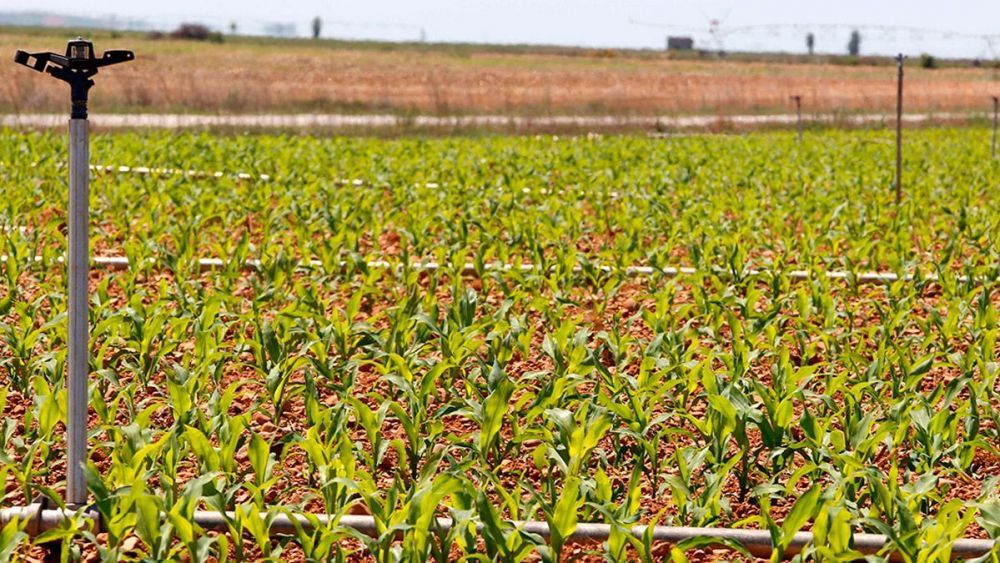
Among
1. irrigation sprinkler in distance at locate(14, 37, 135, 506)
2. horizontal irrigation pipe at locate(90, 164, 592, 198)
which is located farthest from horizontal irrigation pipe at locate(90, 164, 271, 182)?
irrigation sprinkler in distance at locate(14, 37, 135, 506)

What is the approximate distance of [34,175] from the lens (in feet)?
41.0

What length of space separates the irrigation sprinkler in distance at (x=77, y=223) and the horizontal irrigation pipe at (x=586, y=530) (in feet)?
0.47

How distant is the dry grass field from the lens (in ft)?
99.2

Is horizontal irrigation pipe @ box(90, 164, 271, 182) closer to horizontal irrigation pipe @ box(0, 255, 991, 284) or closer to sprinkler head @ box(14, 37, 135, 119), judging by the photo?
horizontal irrigation pipe @ box(0, 255, 991, 284)

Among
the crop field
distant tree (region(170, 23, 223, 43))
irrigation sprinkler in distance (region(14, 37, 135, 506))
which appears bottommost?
the crop field

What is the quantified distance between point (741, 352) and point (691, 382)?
405 mm

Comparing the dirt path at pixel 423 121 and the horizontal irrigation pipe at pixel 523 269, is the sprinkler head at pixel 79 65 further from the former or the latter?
the dirt path at pixel 423 121

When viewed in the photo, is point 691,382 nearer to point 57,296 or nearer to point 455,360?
point 455,360

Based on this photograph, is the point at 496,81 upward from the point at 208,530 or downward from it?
upward

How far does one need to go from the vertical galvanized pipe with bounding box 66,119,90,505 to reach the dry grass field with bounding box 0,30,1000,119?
79.2ft

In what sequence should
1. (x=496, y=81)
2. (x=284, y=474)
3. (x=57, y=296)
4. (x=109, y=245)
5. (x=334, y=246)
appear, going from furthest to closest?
(x=496, y=81), (x=109, y=245), (x=334, y=246), (x=57, y=296), (x=284, y=474)

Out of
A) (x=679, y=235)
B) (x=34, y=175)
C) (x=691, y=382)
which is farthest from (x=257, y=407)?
(x=34, y=175)

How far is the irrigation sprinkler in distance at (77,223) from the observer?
3.78 meters

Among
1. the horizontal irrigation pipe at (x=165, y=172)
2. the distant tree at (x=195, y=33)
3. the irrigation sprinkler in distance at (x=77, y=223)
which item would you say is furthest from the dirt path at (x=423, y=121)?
the distant tree at (x=195, y=33)
